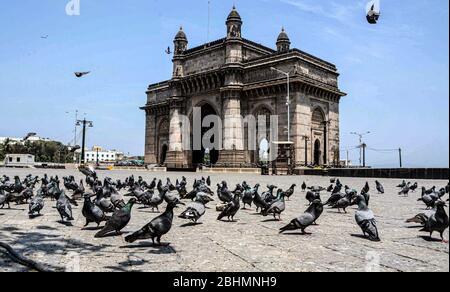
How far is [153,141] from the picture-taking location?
202 ft

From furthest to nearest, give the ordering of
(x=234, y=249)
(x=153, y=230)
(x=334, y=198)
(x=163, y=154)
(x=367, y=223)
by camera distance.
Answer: (x=163, y=154)
(x=334, y=198)
(x=367, y=223)
(x=153, y=230)
(x=234, y=249)

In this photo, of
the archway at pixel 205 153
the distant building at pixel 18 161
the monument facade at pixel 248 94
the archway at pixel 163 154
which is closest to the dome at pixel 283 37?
the monument facade at pixel 248 94

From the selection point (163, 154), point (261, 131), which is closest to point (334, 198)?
point (261, 131)

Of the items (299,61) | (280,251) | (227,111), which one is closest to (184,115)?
(227,111)

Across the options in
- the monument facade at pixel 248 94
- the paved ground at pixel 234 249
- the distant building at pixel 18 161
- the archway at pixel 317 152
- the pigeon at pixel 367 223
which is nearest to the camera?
the paved ground at pixel 234 249

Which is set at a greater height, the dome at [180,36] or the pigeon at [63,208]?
the dome at [180,36]

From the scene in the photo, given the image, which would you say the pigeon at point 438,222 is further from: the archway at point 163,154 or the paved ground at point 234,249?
the archway at point 163,154

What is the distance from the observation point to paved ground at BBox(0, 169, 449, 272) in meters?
4.49

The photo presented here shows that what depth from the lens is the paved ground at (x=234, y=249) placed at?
14.7 ft

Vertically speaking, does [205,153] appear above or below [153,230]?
above

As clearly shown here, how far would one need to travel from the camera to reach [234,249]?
5.42 meters

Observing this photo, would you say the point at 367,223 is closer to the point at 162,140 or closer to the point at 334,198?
the point at 334,198
